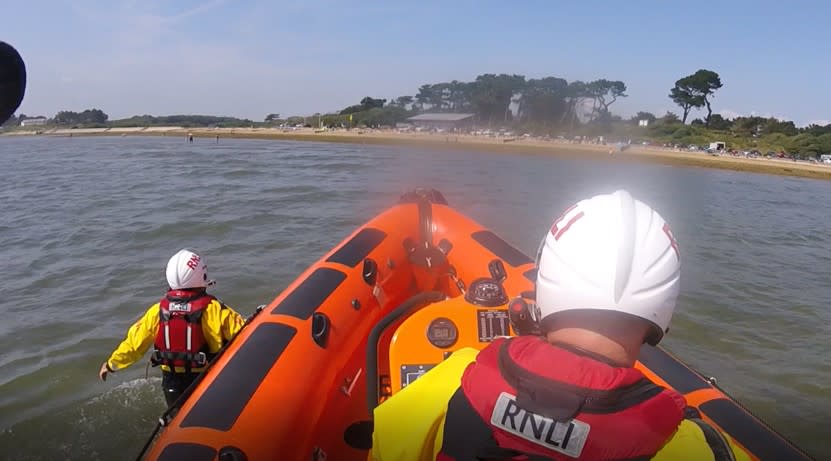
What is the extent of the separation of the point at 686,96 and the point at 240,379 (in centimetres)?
5358

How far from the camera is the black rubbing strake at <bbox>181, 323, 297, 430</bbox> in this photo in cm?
179

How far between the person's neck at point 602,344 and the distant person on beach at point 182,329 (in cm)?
205

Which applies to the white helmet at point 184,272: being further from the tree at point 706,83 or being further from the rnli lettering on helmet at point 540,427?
the tree at point 706,83

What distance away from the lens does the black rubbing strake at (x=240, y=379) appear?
179cm

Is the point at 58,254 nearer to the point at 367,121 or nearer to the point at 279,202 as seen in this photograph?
the point at 279,202

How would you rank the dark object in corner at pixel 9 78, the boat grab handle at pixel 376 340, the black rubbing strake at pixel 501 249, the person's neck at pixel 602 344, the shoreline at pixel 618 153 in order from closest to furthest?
the dark object in corner at pixel 9 78
the person's neck at pixel 602 344
the boat grab handle at pixel 376 340
the black rubbing strake at pixel 501 249
the shoreline at pixel 618 153

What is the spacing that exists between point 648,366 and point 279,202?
965 cm

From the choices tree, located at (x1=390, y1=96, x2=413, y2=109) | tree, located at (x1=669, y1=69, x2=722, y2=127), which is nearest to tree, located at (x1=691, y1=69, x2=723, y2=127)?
tree, located at (x1=669, y1=69, x2=722, y2=127)

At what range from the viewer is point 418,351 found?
2.19 m

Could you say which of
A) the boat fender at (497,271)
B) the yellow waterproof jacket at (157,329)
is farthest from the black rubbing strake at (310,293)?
the boat fender at (497,271)

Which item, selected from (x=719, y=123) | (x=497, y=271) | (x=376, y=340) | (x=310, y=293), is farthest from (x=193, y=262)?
(x=719, y=123)

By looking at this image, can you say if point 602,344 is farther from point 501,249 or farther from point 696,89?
point 696,89

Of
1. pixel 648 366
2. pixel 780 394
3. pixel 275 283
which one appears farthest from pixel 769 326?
pixel 275 283

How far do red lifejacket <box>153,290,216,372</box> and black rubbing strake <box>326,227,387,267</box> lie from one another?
2.61 ft
